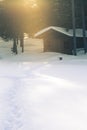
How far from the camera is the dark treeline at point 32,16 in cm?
4381

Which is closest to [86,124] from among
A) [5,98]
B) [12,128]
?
[12,128]

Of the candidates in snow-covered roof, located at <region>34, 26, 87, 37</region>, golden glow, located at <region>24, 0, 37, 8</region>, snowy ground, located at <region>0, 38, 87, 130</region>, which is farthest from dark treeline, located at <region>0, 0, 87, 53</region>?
snowy ground, located at <region>0, 38, 87, 130</region>

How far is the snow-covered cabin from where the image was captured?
44.1 m

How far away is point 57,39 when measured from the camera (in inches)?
1796

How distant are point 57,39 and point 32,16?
492cm

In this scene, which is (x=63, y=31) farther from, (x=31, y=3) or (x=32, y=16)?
(x=31, y=3)

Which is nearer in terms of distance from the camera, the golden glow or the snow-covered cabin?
the snow-covered cabin

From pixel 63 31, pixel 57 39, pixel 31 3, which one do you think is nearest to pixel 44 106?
pixel 63 31

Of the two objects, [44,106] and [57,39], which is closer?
[44,106]

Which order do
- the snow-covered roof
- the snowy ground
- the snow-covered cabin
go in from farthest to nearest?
the snow-covered cabin
the snow-covered roof
the snowy ground

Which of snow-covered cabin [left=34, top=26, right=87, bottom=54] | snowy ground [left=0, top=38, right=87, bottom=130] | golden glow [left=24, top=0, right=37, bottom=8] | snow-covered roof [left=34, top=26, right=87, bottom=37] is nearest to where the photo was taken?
snowy ground [left=0, top=38, right=87, bottom=130]

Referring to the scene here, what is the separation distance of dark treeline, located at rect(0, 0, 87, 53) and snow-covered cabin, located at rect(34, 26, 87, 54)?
2061 millimetres

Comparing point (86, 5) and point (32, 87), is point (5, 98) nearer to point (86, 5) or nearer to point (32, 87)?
point (32, 87)

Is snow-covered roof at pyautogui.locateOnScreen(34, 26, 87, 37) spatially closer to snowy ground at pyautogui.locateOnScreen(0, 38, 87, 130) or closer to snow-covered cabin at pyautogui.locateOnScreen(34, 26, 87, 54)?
snow-covered cabin at pyautogui.locateOnScreen(34, 26, 87, 54)
